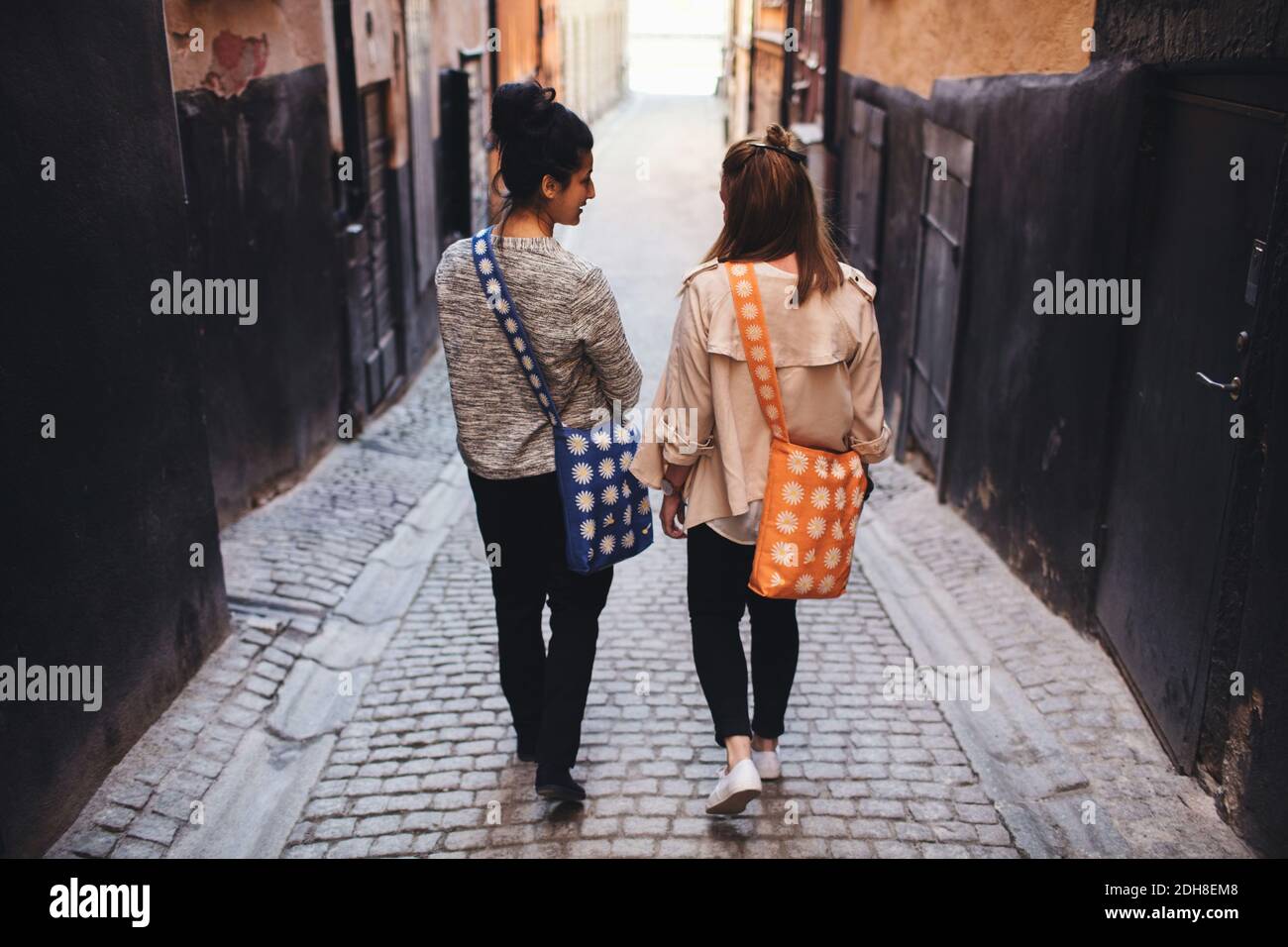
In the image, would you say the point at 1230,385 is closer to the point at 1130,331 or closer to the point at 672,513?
the point at 1130,331

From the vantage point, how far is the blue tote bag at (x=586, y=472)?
3.31 metres

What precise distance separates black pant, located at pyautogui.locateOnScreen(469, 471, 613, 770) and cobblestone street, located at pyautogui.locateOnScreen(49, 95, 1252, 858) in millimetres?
321

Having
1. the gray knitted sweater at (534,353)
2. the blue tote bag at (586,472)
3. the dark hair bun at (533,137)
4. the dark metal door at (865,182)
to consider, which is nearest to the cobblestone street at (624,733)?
the blue tote bag at (586,472)

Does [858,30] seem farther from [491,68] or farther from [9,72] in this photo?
[9,72]

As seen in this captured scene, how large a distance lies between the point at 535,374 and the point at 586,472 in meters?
0.30

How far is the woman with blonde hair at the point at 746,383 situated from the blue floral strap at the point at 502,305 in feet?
1.17

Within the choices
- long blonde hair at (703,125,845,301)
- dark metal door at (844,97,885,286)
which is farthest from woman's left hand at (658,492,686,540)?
dark metal door at (844,97,885,286)

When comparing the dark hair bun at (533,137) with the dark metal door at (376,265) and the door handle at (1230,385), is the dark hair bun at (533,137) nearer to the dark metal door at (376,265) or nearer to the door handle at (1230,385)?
the door handle at (1230,385)

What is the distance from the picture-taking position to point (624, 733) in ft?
13.9

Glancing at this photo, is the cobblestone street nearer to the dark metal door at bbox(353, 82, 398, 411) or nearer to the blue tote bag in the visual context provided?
the blue tote bag

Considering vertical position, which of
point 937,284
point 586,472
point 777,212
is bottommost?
point 937,284

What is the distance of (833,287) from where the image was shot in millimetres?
3254

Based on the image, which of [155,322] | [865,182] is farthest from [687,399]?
[865,182]

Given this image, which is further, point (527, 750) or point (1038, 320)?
point (1038, 320)
